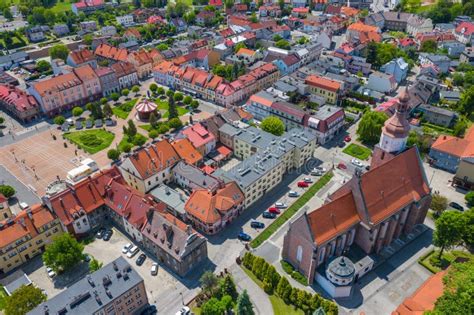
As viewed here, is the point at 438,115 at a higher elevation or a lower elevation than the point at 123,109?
higher

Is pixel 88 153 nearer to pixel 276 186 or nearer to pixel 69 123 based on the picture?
pixel 69 123

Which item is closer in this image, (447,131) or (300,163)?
(300,163)

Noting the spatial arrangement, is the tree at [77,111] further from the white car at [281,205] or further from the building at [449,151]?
the building at [449,151]

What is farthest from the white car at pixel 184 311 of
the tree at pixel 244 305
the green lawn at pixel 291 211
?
the green lawn at pixel 291 211

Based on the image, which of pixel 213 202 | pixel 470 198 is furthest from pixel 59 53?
pixel 470 198

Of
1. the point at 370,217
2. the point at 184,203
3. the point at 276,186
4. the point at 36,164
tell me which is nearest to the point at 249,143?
the point at 276,186

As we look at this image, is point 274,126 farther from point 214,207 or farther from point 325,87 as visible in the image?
point 214,207

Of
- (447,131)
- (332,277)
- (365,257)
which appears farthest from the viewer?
(447,131)
